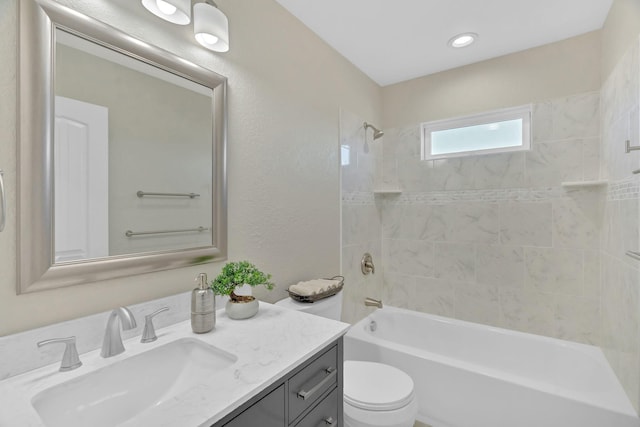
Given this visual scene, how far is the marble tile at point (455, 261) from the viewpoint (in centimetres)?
250

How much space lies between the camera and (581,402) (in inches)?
59.4

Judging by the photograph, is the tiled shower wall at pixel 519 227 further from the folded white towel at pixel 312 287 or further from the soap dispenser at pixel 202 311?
the soap dispenser at pixel 202 311

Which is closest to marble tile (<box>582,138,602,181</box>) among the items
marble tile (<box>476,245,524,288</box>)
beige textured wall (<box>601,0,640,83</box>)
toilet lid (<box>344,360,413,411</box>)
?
beige textured wall (<box>601,0,640,83</box>)

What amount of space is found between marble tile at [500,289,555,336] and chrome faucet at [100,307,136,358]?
2.48 metres

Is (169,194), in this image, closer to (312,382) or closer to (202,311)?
(202,311)

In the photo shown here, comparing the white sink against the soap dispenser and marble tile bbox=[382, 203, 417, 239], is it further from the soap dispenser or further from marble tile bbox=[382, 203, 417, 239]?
marble tile bbox=[382, 203, 417, 239]

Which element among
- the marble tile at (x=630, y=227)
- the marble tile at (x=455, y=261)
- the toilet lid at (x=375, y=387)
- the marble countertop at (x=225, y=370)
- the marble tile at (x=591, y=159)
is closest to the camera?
the marble countertop at (x=225, y=370)

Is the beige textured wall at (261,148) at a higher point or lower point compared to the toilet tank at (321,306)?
higher

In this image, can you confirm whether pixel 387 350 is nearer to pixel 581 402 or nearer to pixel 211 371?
pixel 581 402

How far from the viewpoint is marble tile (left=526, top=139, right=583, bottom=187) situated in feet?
6.92

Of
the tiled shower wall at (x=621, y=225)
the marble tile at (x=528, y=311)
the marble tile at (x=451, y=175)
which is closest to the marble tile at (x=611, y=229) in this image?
the tiled shower wall at (x=621, y=225)

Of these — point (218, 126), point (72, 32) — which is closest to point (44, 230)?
point (72, 32)

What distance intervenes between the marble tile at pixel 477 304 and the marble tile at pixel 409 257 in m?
0.30

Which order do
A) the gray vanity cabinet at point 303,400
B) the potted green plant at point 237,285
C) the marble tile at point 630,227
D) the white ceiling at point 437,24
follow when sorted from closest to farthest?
the gray vanity cabinet at point 303,400
the potted green plant at point 237,285
the marble tile at point 630,227
the white ceiling at point 437,24
